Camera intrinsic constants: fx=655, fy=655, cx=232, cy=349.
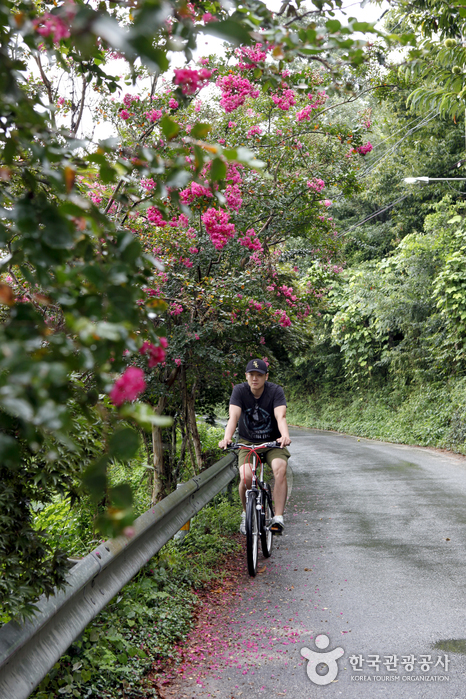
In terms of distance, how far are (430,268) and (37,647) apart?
65.1 ft

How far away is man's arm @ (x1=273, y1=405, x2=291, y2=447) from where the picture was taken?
22.9 ft

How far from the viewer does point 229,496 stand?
959 cm

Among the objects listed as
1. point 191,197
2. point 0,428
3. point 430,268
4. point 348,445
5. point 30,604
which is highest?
point 430,268

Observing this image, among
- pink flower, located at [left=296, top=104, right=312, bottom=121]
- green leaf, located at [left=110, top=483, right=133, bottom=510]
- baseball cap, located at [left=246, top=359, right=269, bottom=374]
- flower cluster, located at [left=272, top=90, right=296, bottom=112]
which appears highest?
flower cluster, located at [left=272, top=90, right=296, bottom=112]

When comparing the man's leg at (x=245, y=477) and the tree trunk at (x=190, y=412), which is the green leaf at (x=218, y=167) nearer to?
the man's leg at (x=245, y=477)

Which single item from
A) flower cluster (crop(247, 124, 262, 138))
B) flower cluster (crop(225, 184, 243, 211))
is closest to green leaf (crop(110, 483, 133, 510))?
flower cluster (crop(225, 184, 243, 211))

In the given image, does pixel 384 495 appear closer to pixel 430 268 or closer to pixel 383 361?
pixel 430 268

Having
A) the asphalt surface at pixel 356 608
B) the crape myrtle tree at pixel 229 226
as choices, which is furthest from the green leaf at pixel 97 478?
the crape myrtle tree at pixel 229 226

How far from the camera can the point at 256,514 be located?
668 cm

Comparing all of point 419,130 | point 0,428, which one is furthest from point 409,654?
point 419,130

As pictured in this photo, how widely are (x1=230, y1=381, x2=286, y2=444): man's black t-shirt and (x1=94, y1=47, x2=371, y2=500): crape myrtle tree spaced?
90cm

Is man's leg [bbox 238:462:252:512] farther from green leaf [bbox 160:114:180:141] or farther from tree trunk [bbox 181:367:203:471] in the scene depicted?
green leaf [bbox 160:114:180:141]

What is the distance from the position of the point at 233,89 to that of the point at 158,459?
5.08 metres

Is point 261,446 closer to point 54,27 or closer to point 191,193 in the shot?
point 191,193
